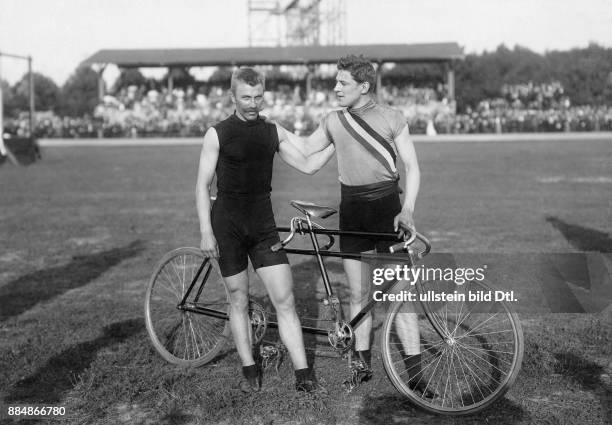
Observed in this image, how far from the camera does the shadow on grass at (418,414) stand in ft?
14.1

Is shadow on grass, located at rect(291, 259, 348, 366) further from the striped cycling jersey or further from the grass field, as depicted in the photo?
the striped cycling jersey

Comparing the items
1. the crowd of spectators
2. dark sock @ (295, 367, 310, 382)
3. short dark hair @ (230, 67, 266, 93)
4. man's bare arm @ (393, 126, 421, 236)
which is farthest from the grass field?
the crowd of spectators

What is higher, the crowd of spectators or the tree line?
the tree line

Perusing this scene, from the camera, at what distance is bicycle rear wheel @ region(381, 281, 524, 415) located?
14.1 ft

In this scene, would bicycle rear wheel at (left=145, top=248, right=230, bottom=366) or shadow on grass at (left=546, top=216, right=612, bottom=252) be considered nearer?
bicycle rear wheel at (left=145, top=248, right=230, bottom=366)

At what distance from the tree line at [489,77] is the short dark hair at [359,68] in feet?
171

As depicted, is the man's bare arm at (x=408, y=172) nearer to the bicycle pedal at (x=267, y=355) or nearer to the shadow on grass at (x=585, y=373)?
the bicycle pedal at (x=267, y=355)

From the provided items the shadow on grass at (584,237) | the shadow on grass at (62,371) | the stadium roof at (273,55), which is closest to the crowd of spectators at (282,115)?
the stadium roof at (273,55)

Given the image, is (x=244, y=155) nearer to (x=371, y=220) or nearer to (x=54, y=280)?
(x=371, y=220)

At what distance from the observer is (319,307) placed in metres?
6.86

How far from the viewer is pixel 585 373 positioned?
5004 millimetres

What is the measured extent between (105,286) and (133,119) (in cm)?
4476

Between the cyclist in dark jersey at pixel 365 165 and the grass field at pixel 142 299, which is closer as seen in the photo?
the grass field at pixel 142 299

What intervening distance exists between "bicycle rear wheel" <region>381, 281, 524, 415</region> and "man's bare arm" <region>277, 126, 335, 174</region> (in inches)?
37.2
